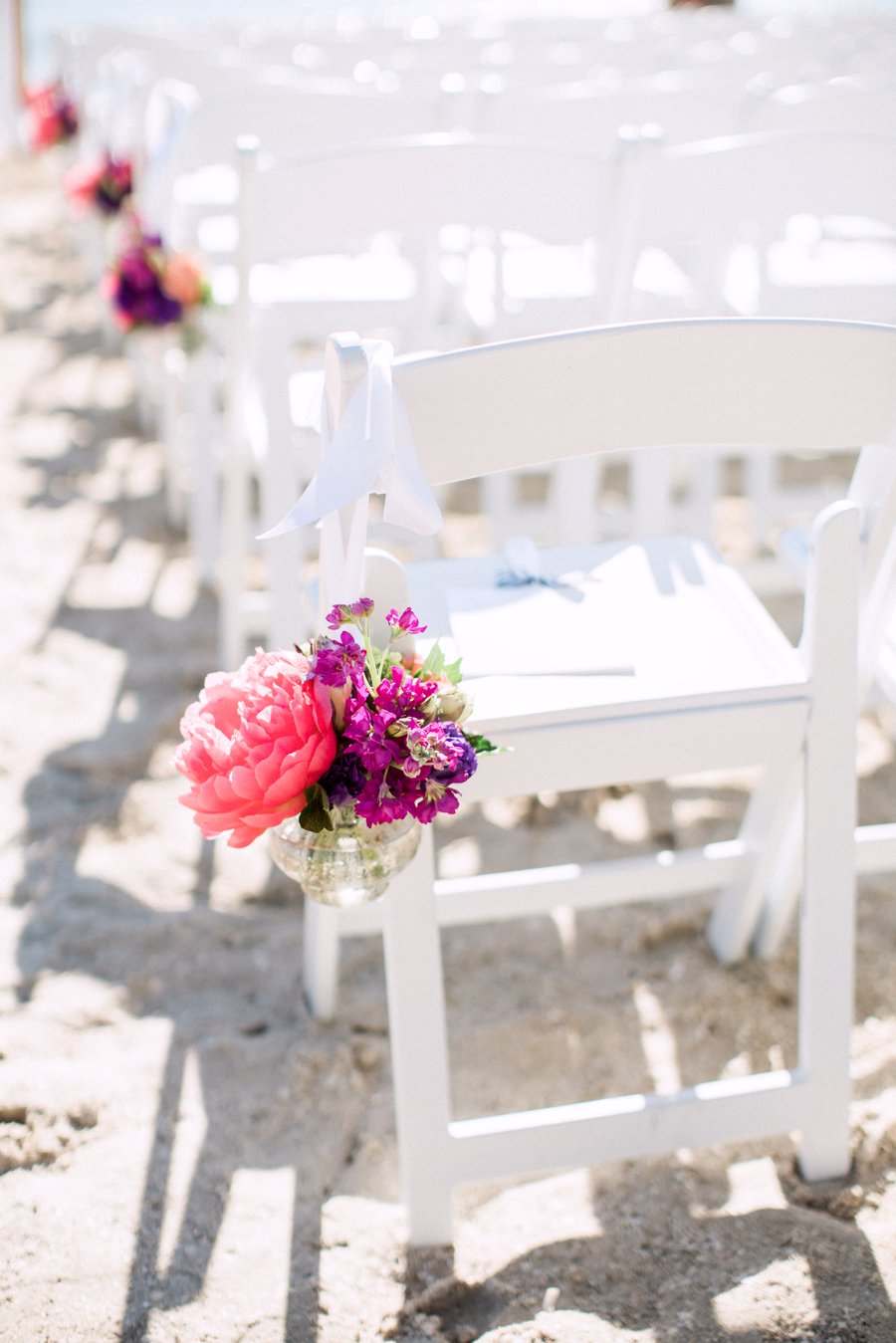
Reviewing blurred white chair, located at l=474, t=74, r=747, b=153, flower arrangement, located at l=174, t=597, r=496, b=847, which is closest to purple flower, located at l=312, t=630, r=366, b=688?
flower arrangement, located at l=174, t=597, r=496, b=847

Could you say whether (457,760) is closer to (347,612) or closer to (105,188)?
(347,612)

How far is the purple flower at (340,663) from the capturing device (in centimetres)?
123

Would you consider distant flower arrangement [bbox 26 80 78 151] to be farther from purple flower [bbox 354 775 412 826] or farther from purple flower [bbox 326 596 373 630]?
purple flower [bbox 354 775 412 826]

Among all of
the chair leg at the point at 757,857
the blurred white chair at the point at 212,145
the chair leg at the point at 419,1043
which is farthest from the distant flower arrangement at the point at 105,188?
the chair leg at the point at 419,1043

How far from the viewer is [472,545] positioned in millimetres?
3523

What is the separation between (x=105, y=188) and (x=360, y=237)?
1.46m

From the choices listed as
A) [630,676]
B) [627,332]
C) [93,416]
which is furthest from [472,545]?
[627,332]

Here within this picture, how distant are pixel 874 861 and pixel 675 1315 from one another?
0.68 metres

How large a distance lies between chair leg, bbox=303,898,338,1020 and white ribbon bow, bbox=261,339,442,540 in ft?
2.70

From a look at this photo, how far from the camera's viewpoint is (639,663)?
1587 mm

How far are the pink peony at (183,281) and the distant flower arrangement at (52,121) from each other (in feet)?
10.8

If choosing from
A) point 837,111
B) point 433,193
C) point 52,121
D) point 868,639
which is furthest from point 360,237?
point 52,121

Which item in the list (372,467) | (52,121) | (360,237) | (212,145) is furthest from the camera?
(52,121)

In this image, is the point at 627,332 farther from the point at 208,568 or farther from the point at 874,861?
the point at 208,568
